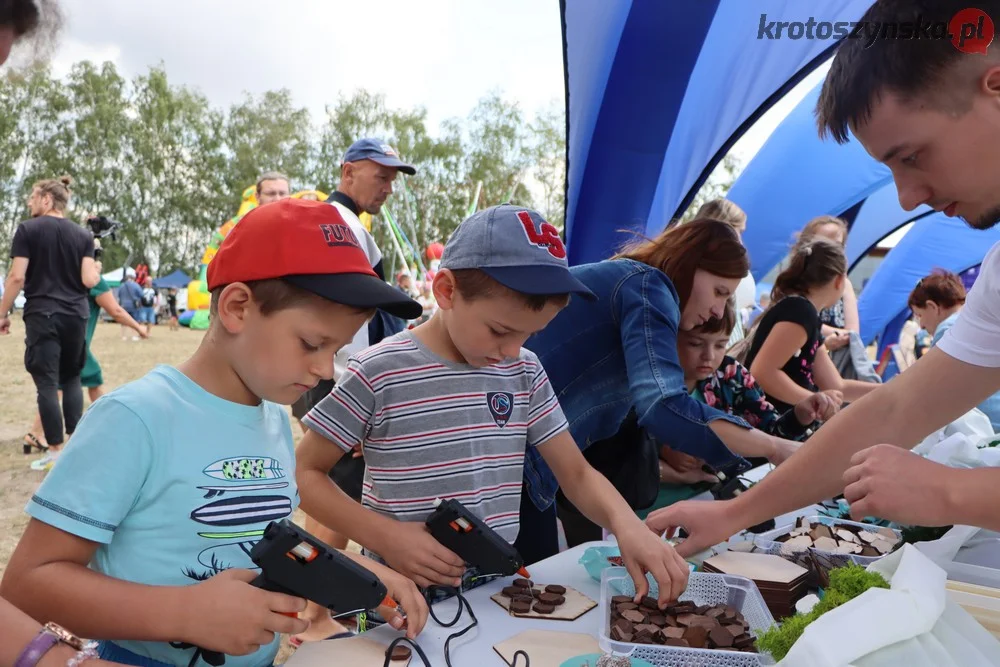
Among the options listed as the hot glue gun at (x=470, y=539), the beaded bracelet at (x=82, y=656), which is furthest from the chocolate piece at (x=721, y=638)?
the beaded bracelet at (x=82, y=656)

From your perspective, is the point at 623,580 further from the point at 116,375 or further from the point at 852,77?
the point at 116,375

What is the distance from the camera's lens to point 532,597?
126 centimetres

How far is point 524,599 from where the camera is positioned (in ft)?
4.08

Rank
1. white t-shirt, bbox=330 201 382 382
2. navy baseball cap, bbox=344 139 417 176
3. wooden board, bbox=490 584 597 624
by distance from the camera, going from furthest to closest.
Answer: navy baseball cap, bbox=344 139 417 176, white t-shirt, bbox=330 201 382 382, wooden board, bbox=490 584 597 624

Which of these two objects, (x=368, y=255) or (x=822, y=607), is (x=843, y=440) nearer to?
(x=822, y=607)

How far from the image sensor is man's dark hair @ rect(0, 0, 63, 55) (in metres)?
0.91

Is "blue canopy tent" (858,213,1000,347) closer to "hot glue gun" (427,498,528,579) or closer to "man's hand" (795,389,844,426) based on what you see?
"man's hand" (795,389,844,426)

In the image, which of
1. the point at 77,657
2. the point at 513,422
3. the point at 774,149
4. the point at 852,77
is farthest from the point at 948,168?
the point at 774,149

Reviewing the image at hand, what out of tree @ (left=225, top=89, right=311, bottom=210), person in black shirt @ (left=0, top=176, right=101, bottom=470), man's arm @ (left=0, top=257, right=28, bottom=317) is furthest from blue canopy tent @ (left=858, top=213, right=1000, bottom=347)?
tree @ (left=225, top=89, right=311, bottom=210)

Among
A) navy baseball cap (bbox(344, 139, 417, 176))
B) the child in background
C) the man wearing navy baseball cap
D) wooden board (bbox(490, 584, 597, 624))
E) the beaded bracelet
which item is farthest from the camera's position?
navy baseball cap (bbox(344, 139, 417, 176))

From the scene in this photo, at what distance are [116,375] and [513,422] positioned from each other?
868cm

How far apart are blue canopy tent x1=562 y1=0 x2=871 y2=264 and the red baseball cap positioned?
8.74 ft

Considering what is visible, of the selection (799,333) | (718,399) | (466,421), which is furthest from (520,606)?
(799,333)

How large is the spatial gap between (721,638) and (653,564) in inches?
9.2
